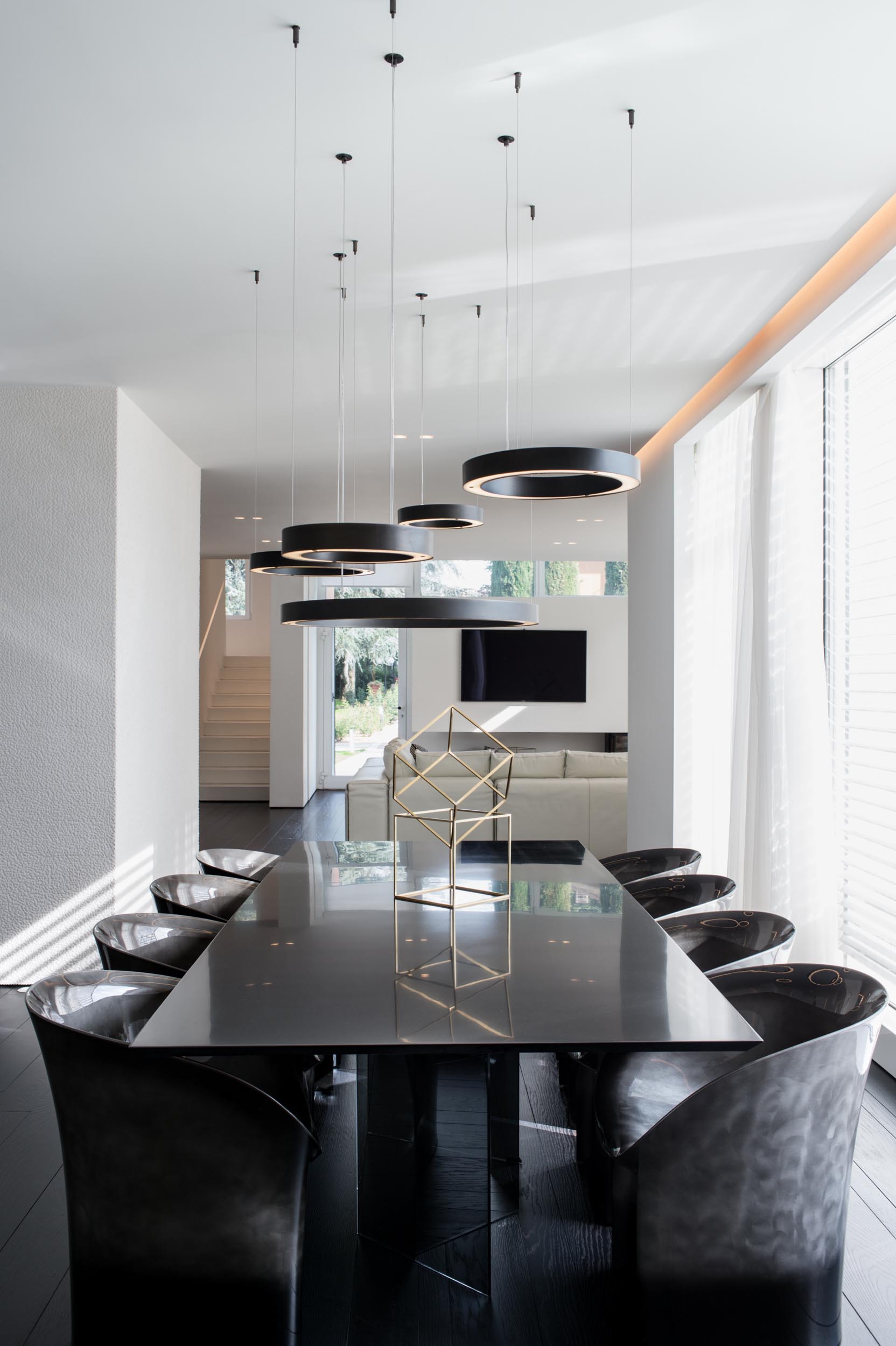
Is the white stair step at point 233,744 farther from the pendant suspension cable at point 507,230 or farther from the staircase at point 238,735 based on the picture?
the pendant suspension cable at point 507,230

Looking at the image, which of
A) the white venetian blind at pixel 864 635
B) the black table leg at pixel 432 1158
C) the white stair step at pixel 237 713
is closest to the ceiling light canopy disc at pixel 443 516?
the white venetian blind at pixel 864 635

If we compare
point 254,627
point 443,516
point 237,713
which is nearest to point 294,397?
point 443,516

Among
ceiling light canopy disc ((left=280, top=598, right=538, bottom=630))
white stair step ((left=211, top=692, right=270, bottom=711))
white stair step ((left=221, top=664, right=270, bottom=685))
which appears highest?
ceiling light canopy disc ((left=280, top=598, right=538, bottom=630))

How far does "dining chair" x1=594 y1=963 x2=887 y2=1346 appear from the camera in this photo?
1.88m

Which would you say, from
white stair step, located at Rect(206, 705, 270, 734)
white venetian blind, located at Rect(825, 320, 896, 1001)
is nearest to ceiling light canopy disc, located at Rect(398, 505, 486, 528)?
white venetian blind, located at Rect(825, 320, 896, 1001)

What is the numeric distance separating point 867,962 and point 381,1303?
232cm

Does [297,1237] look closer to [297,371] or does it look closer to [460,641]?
[297,371]

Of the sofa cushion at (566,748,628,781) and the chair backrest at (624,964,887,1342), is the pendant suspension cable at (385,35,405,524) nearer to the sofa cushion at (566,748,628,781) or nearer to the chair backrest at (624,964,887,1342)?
the chair backrest at (624,964,887,1342)

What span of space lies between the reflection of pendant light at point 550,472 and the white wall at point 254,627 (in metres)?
12.6

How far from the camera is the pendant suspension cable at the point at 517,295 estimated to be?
225cm

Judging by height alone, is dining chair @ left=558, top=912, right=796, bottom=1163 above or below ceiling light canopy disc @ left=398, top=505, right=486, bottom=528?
below

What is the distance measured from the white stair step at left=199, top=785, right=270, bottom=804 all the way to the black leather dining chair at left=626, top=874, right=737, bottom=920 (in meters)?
8.17

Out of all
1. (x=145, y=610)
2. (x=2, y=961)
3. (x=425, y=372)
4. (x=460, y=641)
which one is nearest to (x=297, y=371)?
(x=425, y=372)

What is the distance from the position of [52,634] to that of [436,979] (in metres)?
3.05
